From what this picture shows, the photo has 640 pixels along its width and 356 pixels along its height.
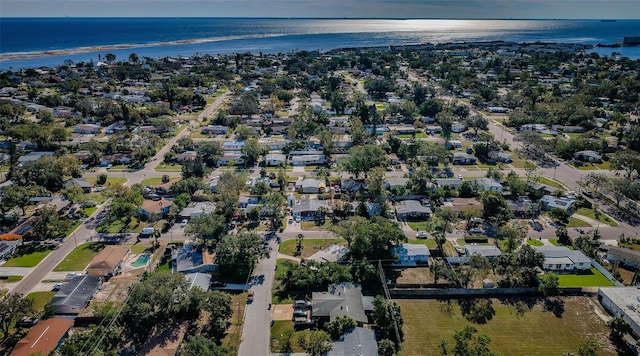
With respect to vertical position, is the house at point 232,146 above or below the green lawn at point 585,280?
above

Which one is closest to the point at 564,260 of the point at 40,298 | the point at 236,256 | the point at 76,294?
the point at 236,256

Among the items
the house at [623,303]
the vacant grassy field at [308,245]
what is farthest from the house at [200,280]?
the house at [623,303]

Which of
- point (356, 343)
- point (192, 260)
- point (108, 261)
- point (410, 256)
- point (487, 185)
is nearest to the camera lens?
point (356, 343)

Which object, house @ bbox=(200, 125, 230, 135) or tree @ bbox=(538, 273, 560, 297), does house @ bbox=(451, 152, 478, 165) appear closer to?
tree @ bbox=(538, 273, 560, 297)

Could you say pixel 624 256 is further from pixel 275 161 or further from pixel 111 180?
pixel 111 180

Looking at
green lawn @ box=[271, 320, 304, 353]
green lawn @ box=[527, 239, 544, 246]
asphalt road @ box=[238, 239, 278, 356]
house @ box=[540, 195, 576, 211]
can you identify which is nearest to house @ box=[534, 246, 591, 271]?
green lawn @ box=[527, 239, 544, 246]

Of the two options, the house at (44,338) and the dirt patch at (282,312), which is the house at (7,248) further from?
the dirt patch at (282,312)
